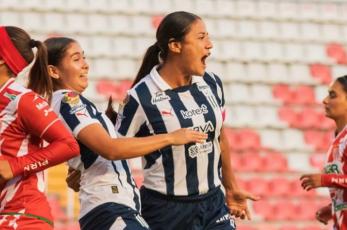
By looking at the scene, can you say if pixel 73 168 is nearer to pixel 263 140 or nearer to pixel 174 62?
pixel 174 62

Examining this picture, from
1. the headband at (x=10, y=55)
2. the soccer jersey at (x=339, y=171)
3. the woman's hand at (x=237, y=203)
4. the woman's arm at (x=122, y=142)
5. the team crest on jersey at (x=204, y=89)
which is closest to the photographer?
the headband at (x=10, y=55)

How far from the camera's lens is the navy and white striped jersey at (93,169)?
4.53 meters

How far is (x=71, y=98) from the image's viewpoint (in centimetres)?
461

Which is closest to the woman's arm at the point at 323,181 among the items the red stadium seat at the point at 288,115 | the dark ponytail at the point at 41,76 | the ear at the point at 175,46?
the ear at the point at 175,46

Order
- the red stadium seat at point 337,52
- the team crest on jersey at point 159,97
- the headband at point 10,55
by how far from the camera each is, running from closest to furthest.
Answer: the headband at point 10,55 → the team crest on jersey at point 159,97 → the red stadium seat at point 337,52

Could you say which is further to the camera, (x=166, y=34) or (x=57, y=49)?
(x=166, y=34)

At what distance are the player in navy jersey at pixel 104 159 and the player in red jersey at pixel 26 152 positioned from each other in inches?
14.8

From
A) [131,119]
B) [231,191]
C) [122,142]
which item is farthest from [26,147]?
[231,191]

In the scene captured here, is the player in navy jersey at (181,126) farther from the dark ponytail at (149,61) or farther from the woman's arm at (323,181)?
the woman's arm at (323,181)

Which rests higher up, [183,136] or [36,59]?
[36,59]

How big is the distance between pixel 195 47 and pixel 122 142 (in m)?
0.95

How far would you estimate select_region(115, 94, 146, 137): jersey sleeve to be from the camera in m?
5.03

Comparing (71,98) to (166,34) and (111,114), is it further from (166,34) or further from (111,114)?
(166,34)

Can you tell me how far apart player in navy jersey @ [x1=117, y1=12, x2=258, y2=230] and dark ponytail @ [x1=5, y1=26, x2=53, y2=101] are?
85 cm
